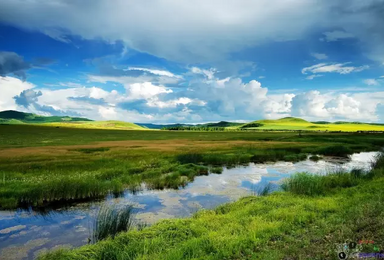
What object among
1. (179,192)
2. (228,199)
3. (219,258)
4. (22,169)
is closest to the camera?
(219,258)

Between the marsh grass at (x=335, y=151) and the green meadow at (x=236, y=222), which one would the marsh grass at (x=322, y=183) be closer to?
the green meadow at (x=236, y=222)

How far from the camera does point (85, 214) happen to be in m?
17.5

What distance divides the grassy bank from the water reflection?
325 cm

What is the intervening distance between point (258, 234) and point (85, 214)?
1203cm

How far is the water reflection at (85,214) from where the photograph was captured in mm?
13266

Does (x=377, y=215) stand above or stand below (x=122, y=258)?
above

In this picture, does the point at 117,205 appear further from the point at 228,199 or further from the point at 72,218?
the point at 228,199

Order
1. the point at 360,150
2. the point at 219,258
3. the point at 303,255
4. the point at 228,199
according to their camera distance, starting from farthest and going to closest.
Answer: the point at 360,150
the point at 228,199
the point at 219,258
the point at 303,255

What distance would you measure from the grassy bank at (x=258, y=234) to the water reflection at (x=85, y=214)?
128 inches

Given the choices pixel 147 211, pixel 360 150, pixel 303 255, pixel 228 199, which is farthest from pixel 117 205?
pixel 360 150

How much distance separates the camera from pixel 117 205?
62.7 feet

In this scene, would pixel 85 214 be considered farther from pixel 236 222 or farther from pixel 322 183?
pixel 322 183

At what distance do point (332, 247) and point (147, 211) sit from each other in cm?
1241

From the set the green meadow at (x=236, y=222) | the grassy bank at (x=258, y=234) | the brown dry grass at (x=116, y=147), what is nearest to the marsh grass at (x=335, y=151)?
the brown dry grass at (x=116, y=147)
